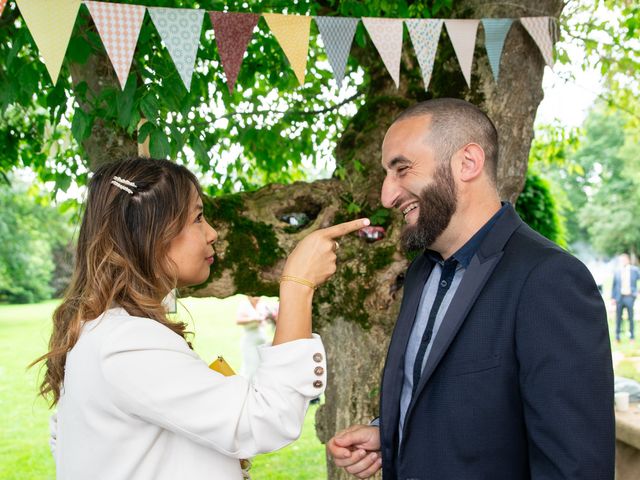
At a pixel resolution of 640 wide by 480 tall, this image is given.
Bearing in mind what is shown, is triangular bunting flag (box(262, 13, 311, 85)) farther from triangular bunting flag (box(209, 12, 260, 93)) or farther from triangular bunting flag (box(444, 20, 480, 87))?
triangular bunting flag (box(444, 20, 480, 87))

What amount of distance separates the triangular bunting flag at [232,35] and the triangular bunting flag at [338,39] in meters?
0.40

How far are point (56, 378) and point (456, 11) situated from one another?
3201 mm

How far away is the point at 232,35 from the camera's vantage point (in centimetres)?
329

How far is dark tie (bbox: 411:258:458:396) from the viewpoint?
2.07m

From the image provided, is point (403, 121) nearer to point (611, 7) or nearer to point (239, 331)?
point (611, 7)

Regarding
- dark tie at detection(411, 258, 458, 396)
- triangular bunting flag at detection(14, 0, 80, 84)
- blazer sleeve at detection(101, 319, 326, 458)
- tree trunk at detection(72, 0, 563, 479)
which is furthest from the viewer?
tree trunk at detection(72, 0, 563, 479)

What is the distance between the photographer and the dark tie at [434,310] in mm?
2066

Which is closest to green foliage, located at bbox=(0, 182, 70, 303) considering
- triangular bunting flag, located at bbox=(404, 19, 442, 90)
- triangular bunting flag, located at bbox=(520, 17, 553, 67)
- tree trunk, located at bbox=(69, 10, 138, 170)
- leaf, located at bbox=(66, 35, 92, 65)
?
tree trunk, located at bbox=(69, 10, 138, 170)

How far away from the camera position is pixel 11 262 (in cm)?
2942

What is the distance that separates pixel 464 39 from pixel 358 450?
234 cm

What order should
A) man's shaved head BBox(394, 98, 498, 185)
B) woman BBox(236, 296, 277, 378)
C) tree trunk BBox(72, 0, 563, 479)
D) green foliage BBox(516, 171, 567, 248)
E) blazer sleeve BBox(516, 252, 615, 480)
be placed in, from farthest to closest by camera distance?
woman BBox(236, 296, 277, 378), green foliage BBox(516, 171, 567, 248), tree trunk BBox(72, 0, 563, 479), man's shaved head BBox(394, 98, 498, 185), blazer sleeve BBox(516, 252, 615, 480)

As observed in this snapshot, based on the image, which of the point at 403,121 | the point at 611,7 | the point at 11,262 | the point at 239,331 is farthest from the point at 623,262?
the point at 11,262

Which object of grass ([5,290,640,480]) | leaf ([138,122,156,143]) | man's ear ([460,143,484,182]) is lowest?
grass ([5,290,640,480])

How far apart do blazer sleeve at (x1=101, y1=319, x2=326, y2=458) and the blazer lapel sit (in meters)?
0.58
